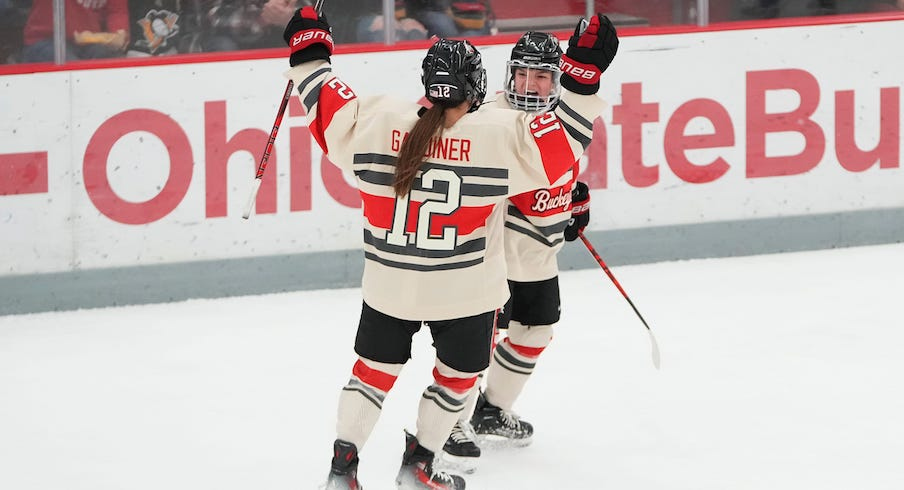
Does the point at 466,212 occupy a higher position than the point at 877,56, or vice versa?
the point at 877,56

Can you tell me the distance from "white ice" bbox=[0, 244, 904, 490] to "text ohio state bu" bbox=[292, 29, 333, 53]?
107 centimetres

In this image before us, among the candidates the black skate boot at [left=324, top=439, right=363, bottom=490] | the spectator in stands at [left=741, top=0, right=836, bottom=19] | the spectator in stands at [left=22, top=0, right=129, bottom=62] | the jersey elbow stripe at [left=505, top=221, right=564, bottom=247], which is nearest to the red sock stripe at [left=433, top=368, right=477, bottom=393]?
the black skate boot at [left=324, top=439, right=363, bottom=490]

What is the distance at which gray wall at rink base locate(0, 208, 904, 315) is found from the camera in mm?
5102

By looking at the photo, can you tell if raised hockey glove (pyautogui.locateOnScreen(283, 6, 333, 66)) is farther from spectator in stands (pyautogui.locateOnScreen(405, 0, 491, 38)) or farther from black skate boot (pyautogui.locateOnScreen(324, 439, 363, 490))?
spectator in stands (pyautogui.locateOnScreen(405, 0, 491, 38))

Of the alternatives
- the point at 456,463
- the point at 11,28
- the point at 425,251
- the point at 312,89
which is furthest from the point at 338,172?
the point at 425,251

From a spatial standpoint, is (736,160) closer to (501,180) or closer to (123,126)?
(123,126)

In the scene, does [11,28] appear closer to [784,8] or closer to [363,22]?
[363,22]

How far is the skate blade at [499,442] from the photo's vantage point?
369 cm

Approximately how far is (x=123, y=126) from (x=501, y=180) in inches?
101

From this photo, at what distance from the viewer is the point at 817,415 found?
389 cm

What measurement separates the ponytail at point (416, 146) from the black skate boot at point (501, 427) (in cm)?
98

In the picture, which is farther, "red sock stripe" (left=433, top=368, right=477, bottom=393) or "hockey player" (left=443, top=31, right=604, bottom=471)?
"hockey player" (left=443, top=31, right=604, bottom=471)

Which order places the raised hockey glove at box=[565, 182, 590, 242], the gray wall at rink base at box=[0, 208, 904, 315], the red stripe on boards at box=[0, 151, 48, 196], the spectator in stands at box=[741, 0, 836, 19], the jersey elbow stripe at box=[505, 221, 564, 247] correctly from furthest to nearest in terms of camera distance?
the spectator in stands at box=[741, 0, 836, 19] → the gray wall at rink base at box=[0, 208, 904, 315] → the red stripe on boards at box=[0, 151, 48, 196] → the raised hockey glove at box=[565, 182, 590, 242] → the jersey elbow stripe at box=[505, 221, 564, 247]

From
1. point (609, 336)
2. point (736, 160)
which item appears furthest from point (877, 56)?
point (609, 336)
